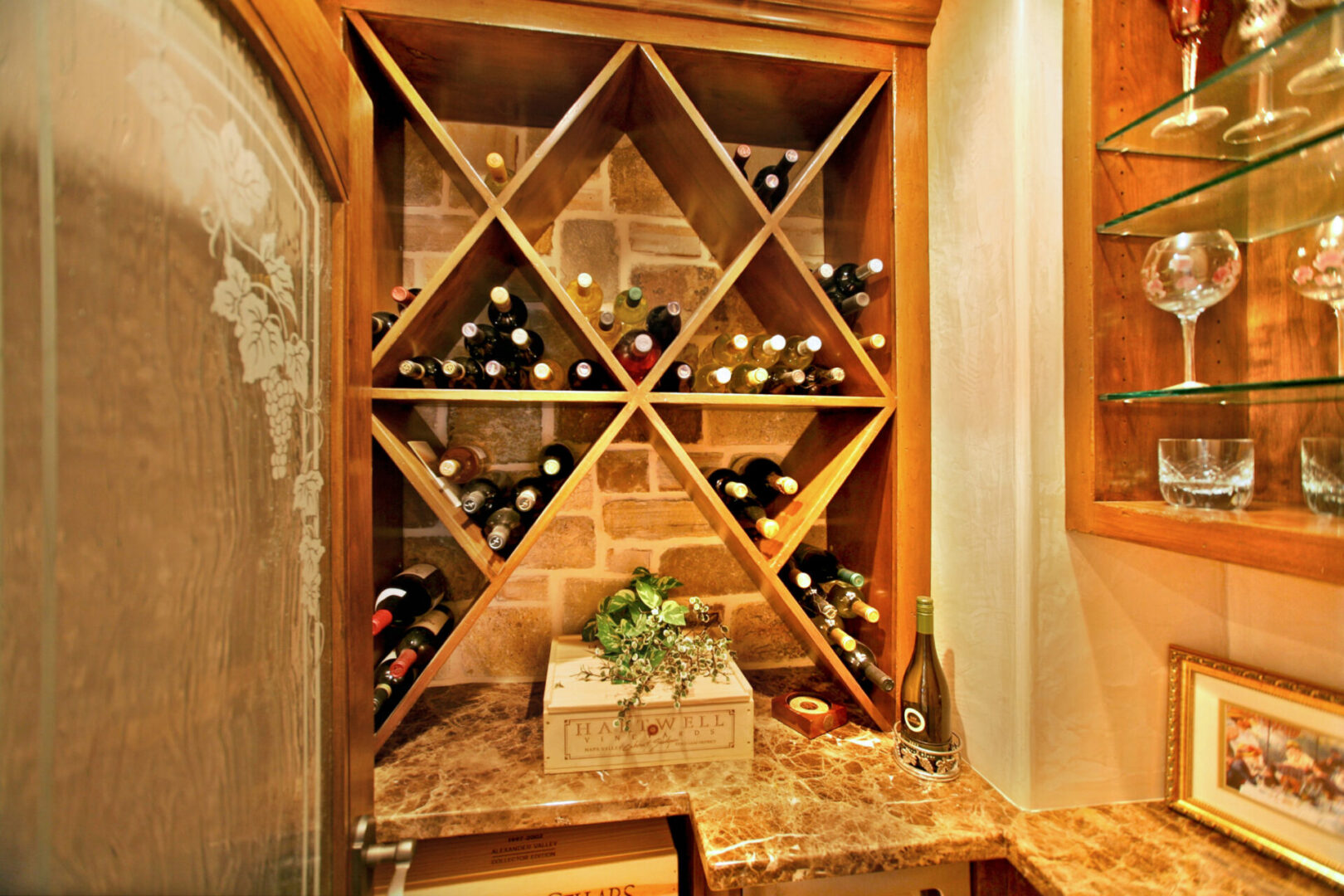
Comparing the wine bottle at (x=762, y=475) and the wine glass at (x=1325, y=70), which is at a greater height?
the wine glass at (x=1325, y=70)

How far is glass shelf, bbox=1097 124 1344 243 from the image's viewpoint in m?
0.71

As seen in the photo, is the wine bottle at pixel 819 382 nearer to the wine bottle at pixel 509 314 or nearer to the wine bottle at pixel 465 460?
the wine bottle at pixel 509 314

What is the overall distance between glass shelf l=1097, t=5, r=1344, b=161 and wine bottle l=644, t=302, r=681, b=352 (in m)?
0.83

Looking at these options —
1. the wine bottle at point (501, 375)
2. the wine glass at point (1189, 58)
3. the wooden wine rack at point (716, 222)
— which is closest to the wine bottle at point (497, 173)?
the wooden wine rack at point (716, 222)

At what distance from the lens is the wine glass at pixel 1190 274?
75cm

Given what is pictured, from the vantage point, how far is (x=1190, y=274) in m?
0.77

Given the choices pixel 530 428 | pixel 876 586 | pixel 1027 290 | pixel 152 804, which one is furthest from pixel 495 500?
pixel 1027 290

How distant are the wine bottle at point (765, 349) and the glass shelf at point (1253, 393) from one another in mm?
610

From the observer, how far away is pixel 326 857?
66 centimetres

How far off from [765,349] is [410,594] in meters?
1.06

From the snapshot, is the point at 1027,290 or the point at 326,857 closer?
the point at 326,857

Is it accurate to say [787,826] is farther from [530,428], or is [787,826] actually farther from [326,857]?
[530,428]

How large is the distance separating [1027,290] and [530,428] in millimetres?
1153

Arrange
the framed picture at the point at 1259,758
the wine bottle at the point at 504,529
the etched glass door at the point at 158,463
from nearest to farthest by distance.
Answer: the etched glass door at the point at 158,463 < the framed picture at the point at 1259,758 < the wine bottle at the point at 504,529
